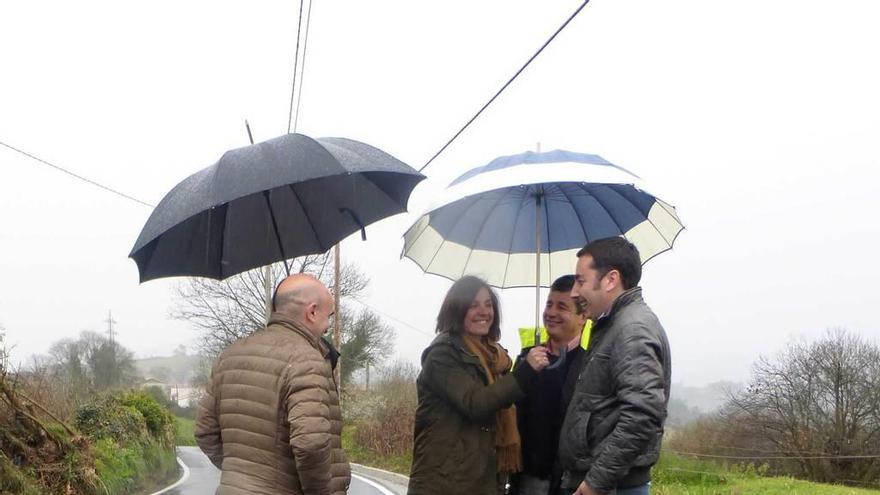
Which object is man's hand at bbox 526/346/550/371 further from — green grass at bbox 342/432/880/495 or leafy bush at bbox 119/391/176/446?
leafy bush at bbox 119/391/176/446

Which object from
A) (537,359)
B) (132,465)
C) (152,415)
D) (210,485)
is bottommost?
(210,485)

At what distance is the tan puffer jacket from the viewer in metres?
2.97

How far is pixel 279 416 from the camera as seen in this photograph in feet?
10.0

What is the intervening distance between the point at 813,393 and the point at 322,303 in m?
32.4

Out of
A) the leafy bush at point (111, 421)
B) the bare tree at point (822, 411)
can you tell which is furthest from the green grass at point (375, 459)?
the bare tree at point (822, 411)

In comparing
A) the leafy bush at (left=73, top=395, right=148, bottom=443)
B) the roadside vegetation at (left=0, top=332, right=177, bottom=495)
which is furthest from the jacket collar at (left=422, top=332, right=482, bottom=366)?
the leafy bush at (left=73, top=395, right=148, bottom=443)

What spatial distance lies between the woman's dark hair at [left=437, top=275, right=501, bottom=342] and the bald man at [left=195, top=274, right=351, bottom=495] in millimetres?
604

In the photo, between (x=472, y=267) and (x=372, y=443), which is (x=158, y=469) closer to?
(x=372, y=443)

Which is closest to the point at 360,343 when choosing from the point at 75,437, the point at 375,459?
the point at 375,459

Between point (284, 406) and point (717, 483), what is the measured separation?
15.0 metres

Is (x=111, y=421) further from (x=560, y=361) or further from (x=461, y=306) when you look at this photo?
(x=560, y=361)

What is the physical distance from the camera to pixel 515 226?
4551 mm

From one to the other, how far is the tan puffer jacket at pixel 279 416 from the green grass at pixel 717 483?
34.2 ft

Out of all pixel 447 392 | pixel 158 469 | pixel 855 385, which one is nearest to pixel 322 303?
pixel 447 392
